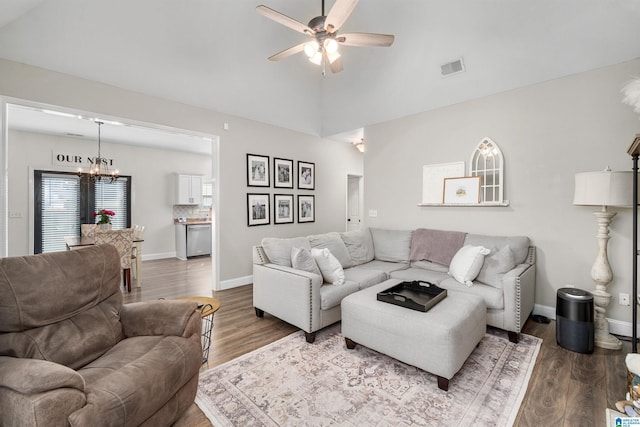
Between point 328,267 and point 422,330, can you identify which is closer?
point 422,330

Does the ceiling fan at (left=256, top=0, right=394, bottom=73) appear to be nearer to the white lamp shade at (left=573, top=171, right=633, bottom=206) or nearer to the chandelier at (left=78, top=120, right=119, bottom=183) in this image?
the white lamp shade at (left=573, top=171, right=633, bottom=206)

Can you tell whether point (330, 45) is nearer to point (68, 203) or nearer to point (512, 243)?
point (512, 243)

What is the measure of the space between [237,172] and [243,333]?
252cm

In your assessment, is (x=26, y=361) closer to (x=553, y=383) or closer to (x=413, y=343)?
(x=413, y=343)

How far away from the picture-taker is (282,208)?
16.8 ft

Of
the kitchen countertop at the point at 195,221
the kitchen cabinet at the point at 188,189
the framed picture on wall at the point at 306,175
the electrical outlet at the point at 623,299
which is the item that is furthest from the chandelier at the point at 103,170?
the electrical outlet at the point at 623,299

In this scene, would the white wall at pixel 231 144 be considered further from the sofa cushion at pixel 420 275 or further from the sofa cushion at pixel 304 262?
the sofa cushion at pixel 420 275

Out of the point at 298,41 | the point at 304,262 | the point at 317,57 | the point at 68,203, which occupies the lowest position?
the point at 304,262

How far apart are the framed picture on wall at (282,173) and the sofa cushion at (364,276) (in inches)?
85.7

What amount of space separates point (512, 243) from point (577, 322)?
95cm

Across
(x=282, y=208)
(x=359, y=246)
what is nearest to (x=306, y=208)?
(x=282, y=208)

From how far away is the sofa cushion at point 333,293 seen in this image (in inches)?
107

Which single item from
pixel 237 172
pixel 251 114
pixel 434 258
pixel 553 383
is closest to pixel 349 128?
pixel 251 114

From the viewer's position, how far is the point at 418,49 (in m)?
3.58
